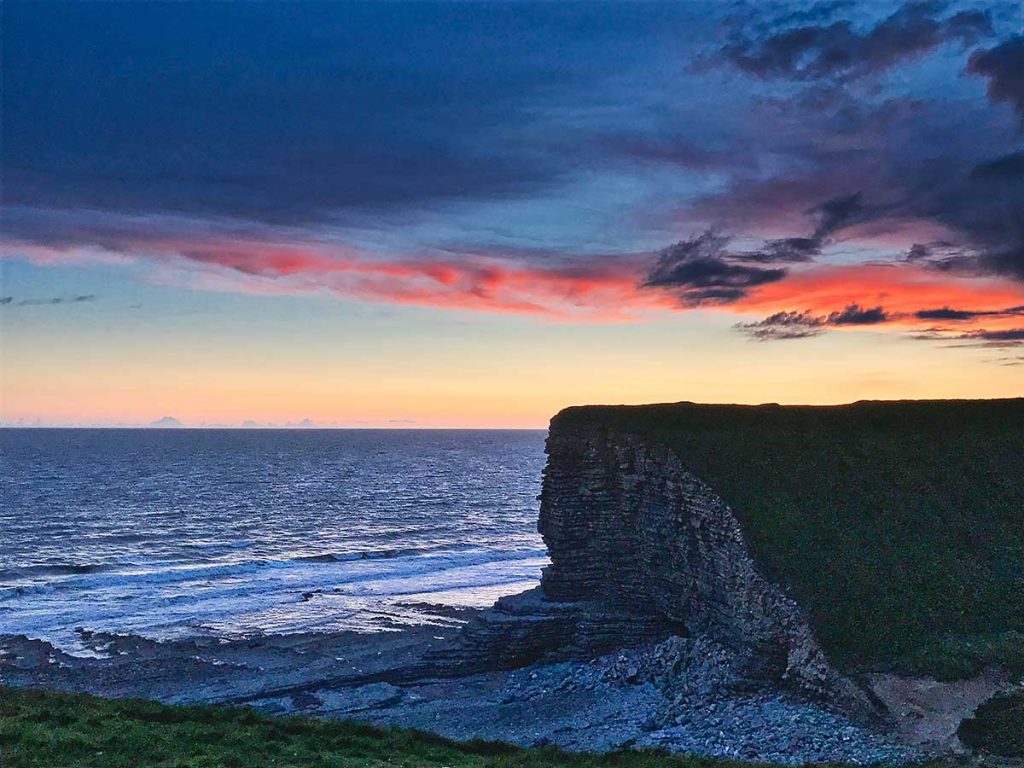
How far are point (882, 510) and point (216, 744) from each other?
1106 inches

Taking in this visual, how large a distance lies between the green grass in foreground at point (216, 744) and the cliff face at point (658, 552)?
28.9 feet

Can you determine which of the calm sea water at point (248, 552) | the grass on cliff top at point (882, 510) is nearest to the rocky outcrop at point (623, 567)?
the grass on cliff top at point (882, 510)

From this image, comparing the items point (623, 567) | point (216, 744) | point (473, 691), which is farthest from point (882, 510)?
point (216, 744)

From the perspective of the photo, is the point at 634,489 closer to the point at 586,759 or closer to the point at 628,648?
the point at 628,648

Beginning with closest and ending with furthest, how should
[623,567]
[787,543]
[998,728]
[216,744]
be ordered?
1. [216,744]
2. [998,728]
3. [787,543]
4. [623,567]

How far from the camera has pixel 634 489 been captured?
38750mm

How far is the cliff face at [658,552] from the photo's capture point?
103 feet

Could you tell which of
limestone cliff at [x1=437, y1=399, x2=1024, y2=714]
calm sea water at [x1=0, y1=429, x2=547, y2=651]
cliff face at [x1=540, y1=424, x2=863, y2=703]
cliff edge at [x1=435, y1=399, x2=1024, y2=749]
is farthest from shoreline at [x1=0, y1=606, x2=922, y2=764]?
calm sea water at [x1=0, y1=429, x2=547, y2=651]

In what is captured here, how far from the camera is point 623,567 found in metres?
38.8

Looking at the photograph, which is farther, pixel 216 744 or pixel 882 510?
pixel 882 510

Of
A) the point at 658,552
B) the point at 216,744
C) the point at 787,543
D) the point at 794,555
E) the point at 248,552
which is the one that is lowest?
the point at 248,552

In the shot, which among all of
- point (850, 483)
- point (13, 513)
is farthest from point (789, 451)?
point (13, 513)

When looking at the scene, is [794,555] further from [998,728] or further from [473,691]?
[473,691]

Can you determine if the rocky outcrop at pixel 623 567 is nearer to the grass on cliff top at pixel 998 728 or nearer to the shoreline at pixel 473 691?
the shoreline at pixel 473 691
